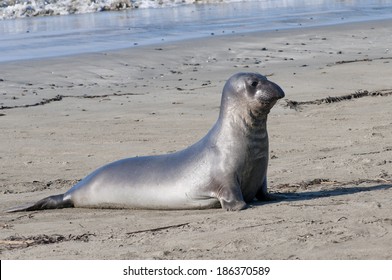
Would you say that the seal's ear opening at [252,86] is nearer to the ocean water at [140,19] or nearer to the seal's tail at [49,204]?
the seal's tail at [49,204]

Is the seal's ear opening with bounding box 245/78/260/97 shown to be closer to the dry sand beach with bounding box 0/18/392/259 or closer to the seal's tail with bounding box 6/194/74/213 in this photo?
the dry sand beach with bounding box 0/18/392/259

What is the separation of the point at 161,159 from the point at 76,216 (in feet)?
2.32

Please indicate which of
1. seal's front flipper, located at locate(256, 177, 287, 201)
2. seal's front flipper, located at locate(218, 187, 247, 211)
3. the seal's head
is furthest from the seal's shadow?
the seal's head

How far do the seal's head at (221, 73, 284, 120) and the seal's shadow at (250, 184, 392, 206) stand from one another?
0.57 m

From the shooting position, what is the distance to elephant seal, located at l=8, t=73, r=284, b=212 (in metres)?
6.43

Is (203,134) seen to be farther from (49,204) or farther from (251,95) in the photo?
(251,95)

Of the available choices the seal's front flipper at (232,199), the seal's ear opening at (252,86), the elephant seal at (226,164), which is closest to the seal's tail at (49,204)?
Result: the elephant seal at (226,164)

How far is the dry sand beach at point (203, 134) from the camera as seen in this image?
204 inches

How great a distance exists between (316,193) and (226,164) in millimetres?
695

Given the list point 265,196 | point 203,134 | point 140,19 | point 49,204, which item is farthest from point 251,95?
point 140,19

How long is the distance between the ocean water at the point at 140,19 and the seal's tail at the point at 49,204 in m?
9.38

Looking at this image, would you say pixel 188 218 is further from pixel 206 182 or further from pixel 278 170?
pixel 278 170
